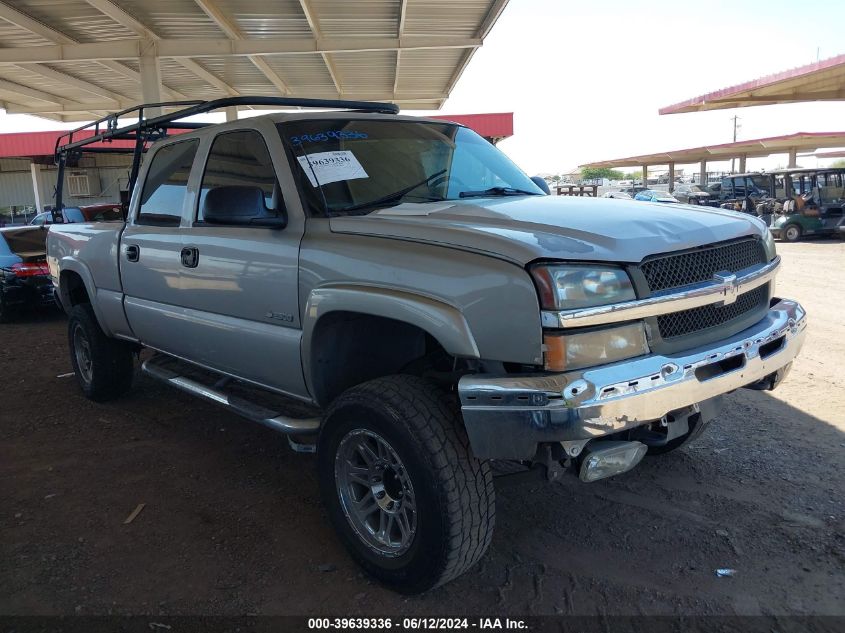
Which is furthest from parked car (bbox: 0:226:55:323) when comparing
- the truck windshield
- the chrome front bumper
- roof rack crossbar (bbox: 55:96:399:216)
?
Result: the chrome front bumper

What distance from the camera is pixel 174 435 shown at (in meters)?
4.86

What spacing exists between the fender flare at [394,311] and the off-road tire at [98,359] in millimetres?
3009

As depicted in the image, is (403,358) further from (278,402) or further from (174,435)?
(174,435)

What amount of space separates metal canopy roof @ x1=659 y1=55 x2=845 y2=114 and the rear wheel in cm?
456

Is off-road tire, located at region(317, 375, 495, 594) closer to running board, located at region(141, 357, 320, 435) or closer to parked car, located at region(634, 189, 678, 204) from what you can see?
running board, located at region(141, 357, 320, 435)

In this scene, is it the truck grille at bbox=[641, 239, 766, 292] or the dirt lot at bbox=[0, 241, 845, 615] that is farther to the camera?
the dirt lot at bbox=[0, 241, 845, 615]

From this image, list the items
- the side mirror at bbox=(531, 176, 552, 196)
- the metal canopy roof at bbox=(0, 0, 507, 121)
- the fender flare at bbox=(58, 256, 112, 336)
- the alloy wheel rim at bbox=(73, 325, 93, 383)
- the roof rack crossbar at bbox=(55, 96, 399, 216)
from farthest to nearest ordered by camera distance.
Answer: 1. the metal canopy roof at bbox=(0, 0, 507, 121)
2. the alloy wheel rim at bbox=(73, 325, 93, 383)
3. the fender flare at bbox=(58, 256, 112, 336)
4. the side mirror at bbox=(531, 176, 552, 196)
5. the roof rack crossbar at bbox=(55, 96, 399, 216)

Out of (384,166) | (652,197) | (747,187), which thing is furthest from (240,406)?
(747,187)

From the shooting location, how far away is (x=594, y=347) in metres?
2.37

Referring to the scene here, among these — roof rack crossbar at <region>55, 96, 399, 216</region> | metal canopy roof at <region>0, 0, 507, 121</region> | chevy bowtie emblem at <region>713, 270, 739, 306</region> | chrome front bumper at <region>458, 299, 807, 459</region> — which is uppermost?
metal canopy roof at <region>0, 0, 507, 121</region>

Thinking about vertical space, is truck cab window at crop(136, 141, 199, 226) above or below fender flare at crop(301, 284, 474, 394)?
above

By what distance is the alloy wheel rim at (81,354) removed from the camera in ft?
18.5

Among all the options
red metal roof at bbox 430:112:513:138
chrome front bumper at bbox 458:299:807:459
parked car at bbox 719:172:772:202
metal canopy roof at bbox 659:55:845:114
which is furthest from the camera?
red metal roof at bbox 430:112:513:138

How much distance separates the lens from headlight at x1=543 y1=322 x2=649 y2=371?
2.31 m
